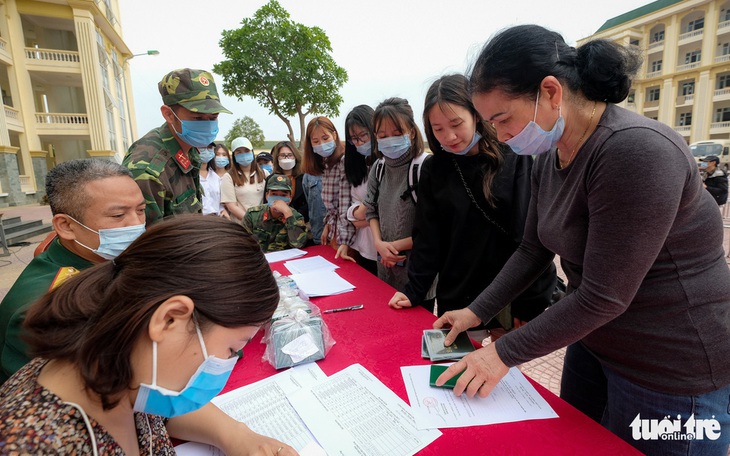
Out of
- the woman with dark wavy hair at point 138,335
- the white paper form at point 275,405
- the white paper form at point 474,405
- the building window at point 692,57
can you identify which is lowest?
the white paper form at point 275,405

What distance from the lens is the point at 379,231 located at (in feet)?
7.43

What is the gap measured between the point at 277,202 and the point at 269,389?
1875 mm

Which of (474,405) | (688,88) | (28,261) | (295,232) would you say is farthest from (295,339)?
(688,88)

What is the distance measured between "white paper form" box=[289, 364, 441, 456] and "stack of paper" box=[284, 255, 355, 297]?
69cm

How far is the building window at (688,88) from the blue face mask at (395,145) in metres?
31.1

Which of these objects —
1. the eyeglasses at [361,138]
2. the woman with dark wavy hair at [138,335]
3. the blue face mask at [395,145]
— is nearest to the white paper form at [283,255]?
the eyeglasses at [361,138]

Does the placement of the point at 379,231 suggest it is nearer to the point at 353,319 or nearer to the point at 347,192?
the point at 347,192

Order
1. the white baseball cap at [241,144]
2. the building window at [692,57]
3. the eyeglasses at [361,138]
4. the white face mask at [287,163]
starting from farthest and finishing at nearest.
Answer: the building window at [692,57]
the white baseball cap at [241,144]
the white face mask at [287,163]
the eyeglasses at [361,138]

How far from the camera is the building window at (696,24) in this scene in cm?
2373

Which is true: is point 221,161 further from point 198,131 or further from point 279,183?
point 198,131

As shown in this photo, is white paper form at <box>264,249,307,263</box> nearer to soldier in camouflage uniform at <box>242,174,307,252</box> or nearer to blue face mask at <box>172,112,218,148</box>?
soldier in camouflage uniform at <box>242,174,307,252</box>

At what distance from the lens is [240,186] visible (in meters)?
4.23

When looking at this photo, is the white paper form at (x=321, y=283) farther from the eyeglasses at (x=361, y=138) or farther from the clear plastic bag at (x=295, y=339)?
the eyeglasses at (x=361, y=138)

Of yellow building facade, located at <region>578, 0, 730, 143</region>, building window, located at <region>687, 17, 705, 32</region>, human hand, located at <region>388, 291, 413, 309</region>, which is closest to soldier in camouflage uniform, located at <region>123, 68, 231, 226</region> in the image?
human hand, located at <region>388, 291, 413, 309</region>
